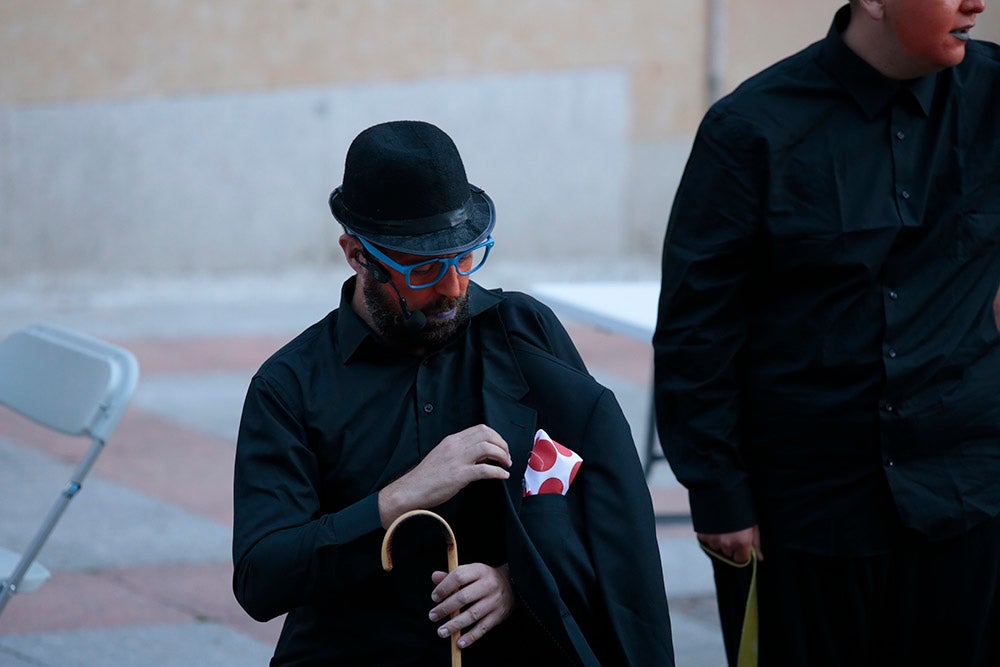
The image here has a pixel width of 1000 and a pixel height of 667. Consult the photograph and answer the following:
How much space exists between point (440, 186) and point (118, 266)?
22.4ft

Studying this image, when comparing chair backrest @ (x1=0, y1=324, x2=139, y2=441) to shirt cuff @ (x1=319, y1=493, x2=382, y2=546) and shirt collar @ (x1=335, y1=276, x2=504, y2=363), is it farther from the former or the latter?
shirt cuff @ (x1=319, y1=493, x2=382, y2=546)

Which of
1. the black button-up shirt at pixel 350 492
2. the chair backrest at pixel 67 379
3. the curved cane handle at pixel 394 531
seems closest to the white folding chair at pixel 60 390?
the chair backrest at pixel 67 379

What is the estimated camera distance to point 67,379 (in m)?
3.55

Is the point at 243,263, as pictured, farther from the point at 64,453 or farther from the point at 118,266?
the point at 64,453

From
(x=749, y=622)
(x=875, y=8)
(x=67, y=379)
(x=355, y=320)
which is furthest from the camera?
(x=67, y=379)

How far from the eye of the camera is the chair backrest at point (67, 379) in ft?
11.2

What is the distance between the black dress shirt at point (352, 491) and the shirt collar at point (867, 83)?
31.7 inches

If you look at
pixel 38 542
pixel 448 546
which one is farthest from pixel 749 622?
pixel 38 542

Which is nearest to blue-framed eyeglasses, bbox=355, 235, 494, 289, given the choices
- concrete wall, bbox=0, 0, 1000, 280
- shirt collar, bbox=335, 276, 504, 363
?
shirt collar, bbox=335, 276, 504, 363

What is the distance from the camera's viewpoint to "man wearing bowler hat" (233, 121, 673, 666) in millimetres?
2219

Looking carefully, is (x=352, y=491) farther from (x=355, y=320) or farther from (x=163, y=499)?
(x=163, y=499)

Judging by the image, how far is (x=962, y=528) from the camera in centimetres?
257

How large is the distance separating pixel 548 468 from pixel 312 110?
22.8 feet

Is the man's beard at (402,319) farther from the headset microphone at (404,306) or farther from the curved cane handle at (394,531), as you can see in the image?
the curved cane handle at (394,531)
